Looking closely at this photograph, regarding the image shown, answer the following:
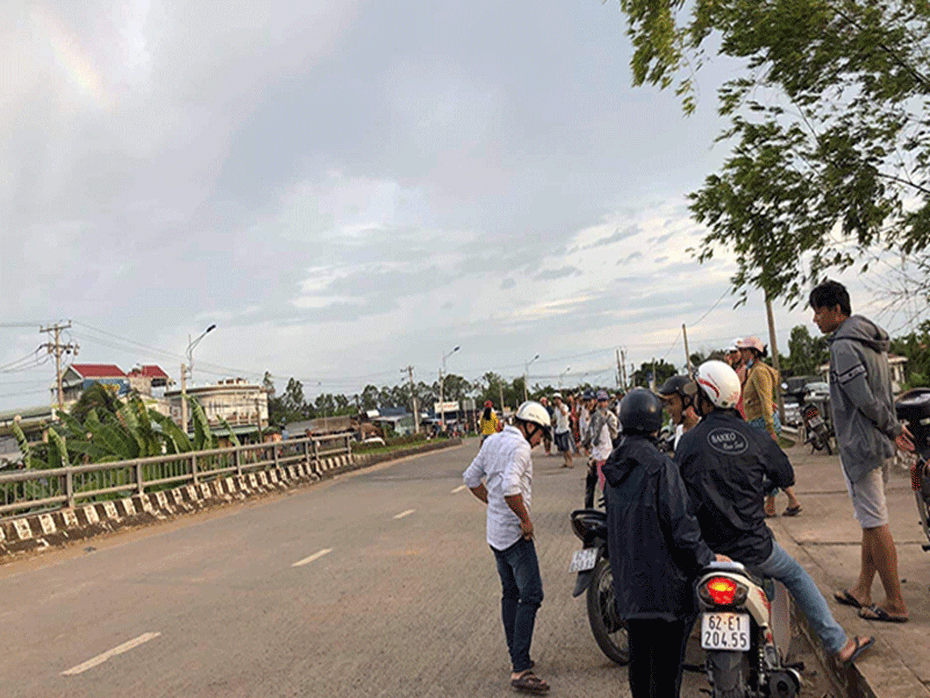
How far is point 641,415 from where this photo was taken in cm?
396

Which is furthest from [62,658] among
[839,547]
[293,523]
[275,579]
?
[293,523]

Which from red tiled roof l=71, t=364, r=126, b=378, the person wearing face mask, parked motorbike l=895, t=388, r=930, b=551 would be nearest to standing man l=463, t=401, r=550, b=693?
parked motorbike l=895, t=388, r=930, b=551

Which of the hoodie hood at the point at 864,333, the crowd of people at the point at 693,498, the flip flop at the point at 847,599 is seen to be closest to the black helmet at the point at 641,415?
the crowd of people at the point at 693,498

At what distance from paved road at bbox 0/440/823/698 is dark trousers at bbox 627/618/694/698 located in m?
1.35

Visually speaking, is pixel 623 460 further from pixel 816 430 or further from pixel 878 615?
pixel 816 430

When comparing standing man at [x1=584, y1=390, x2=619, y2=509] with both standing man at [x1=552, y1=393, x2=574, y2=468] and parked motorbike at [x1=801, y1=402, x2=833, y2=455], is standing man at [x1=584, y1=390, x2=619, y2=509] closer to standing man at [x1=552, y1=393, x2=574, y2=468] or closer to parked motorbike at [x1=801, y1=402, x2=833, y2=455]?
parked motorbike at [x1=801, y1=402, x2=833, y2=455]

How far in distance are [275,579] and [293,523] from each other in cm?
520

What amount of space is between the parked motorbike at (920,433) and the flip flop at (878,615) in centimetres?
57

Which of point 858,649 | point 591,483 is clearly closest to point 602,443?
point 591,483

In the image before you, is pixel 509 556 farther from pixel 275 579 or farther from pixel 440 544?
pixel 440 544

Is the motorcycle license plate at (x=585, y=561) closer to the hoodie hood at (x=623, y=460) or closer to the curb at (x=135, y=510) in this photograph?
the hoodie hood at (x=623, y=460)

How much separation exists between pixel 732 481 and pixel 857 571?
10.9ft

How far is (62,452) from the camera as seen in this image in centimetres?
1702

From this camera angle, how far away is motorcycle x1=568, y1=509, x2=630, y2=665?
4.85 metres
